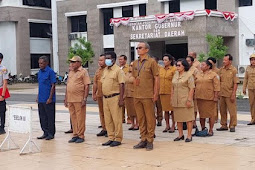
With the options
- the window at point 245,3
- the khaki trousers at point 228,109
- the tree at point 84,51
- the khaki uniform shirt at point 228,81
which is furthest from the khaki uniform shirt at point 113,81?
the tree at point 84,51

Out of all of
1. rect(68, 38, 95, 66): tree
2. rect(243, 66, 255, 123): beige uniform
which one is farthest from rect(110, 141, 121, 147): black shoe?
rect(68, 38, 95, 66): tree

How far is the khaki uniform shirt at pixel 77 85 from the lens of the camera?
1109cm

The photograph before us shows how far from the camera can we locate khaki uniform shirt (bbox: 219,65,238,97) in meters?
12.2

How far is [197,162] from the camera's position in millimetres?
8594

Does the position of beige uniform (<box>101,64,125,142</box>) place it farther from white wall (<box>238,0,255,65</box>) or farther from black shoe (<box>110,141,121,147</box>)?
white wall (<box>238,0,255,65</box>)

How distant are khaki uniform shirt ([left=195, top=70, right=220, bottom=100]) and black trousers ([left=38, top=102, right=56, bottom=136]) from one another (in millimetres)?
3496

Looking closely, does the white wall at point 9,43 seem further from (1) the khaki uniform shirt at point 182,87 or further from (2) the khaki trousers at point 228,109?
(1) the khaki uniform shirt at point 182,87

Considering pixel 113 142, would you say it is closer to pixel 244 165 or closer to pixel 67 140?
pixel 67 140

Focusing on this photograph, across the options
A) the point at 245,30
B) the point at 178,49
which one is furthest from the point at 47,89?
the point at 178,49

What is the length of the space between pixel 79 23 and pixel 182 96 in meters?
35.5

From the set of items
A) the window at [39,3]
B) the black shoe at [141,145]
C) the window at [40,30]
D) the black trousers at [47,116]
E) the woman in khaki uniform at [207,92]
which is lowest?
the black shoe at [141,145]

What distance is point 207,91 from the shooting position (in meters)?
11.5

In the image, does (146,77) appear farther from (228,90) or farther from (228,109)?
(228,109)

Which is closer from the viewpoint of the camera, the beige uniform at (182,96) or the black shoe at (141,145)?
the black shoe at (141,145)
